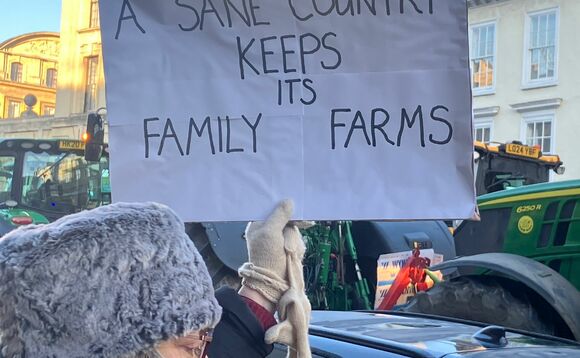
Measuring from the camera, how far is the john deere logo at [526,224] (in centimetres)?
556

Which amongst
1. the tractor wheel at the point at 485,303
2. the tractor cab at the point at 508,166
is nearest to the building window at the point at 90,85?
the tractor cab at the point at 508,166

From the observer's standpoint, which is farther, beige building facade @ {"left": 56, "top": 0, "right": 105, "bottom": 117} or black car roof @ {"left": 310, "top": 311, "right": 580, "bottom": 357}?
beige building facade @ {"left": 56, "top": 0, "right": 105, "bottom": 117}

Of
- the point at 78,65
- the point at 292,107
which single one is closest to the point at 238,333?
the point at 292,107

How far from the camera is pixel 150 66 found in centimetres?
240

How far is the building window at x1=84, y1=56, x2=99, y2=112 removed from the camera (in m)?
39.1

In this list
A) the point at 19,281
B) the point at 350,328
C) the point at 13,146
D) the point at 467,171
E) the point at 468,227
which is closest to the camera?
the point at 19,281

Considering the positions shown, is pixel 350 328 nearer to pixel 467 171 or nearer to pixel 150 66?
pixel 467 171

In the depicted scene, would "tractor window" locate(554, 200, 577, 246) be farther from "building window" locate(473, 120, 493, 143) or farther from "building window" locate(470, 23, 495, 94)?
"building window" locate(473, 120, 493, 143)

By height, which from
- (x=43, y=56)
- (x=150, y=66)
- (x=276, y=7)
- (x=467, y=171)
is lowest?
(x=467, y=171)

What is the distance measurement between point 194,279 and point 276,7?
3.38 feet

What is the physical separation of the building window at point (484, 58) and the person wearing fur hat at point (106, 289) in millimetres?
23613

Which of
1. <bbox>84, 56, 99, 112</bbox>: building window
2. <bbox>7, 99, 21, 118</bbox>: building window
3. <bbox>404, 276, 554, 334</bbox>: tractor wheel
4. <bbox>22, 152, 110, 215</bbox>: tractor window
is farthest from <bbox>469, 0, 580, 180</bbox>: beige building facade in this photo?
<bbox>7, 99, 21, 118</bbox>: building window

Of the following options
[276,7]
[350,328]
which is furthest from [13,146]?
[276,7]

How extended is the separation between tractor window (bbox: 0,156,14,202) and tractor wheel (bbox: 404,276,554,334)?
7.27 meters
